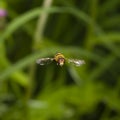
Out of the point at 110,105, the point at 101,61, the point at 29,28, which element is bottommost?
the point at 110,105

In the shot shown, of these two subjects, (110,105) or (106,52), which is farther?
(106,52)

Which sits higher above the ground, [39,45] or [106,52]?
[106,52]

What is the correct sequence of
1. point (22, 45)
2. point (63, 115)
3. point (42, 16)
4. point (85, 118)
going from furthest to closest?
1. point (22, 45)
2. point (85, 118)
3. point (63, 115)
4. point (42, 16)

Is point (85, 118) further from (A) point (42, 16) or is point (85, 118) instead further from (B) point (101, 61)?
(A) point (42, 16)

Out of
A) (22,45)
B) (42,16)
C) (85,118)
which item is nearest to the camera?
(42,16)

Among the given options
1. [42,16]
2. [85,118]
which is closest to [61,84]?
Result: [85,118]

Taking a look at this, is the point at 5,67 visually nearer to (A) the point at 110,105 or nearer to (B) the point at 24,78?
(B) the point at 24,78
